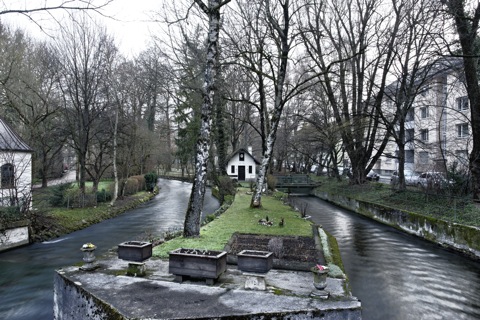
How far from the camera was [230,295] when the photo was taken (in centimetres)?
666

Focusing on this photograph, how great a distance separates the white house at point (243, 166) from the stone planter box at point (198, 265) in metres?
40.2

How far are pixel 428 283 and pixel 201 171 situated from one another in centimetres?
795

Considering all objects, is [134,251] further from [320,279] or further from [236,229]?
[236,229]

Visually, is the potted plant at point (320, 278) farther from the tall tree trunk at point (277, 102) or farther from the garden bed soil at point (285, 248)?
the tall tree trunk at point (277, 102)

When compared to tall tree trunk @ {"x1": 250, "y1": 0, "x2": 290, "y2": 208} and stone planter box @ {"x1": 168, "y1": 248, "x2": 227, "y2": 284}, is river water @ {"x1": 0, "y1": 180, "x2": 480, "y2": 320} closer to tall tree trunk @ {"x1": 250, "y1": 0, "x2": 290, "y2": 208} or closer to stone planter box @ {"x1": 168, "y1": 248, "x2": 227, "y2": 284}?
stone planter box @ {"x1": 168, "y1": 248, "x2": 227, "y2": 284}

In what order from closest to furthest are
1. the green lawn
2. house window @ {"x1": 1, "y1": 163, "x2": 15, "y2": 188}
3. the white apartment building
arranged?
the green lawn < house window @ {"x1": 1, "y1": 163, "x2": 15, "y2": 188} < the white apartment building

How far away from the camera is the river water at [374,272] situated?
888cm

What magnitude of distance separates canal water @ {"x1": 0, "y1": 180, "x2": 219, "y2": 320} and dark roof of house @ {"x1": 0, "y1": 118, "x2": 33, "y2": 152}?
577cm

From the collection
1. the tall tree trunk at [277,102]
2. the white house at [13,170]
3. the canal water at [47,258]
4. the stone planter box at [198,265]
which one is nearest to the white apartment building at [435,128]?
the tall tree trunk at [277,102]

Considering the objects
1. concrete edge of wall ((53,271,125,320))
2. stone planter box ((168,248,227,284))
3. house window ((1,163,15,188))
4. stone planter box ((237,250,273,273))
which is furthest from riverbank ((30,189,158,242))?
stone planter box ((237,250,273,273))

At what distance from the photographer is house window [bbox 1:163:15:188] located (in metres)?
16.7

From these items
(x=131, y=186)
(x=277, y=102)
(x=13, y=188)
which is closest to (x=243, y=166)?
(x=131, y=186)

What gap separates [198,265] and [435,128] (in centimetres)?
2241

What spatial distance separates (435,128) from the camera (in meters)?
24.0
